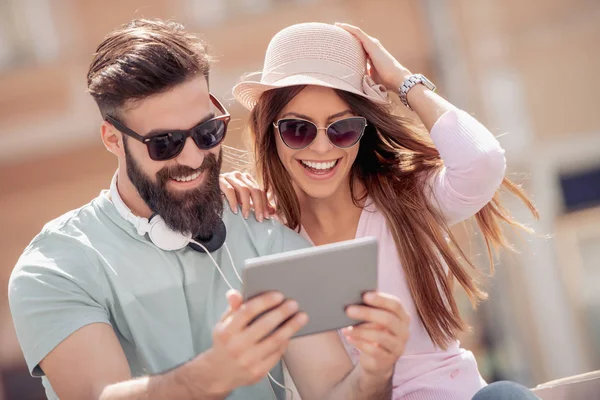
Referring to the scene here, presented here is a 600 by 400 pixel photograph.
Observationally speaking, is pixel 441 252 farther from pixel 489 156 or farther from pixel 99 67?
pixel 99 67

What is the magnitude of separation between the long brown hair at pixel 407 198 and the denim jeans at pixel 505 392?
0.47 meters

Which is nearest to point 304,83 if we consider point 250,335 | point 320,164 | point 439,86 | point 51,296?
point 320,164

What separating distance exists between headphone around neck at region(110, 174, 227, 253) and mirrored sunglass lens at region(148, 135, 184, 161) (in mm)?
211

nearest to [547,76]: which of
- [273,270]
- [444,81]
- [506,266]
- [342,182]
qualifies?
[444,81]

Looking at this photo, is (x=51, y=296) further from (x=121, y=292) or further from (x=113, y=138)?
(x=113, y=138)

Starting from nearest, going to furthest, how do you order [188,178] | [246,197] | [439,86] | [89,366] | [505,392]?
[89,366], [505,392], [188,178], [246,197], [439,86]

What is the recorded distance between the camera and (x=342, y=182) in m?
3.95

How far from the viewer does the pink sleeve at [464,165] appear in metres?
3.61

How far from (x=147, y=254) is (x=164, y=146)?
375mm

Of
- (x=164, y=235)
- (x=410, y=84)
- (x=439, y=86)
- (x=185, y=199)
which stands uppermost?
(x=410, y=84)

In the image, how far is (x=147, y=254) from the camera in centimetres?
324

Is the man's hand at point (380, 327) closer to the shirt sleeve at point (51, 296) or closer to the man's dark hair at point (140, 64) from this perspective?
the shirt sleeve at point (51, 296)

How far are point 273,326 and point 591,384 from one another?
1422mm

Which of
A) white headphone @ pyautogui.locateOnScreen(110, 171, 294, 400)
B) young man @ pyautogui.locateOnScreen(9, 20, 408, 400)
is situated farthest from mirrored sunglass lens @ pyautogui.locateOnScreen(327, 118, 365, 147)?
white headphone @ pyautogui.locateOnScreen(110, 171, 294, 400)
